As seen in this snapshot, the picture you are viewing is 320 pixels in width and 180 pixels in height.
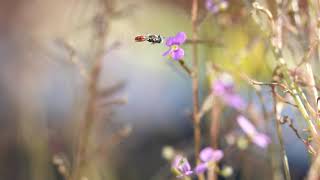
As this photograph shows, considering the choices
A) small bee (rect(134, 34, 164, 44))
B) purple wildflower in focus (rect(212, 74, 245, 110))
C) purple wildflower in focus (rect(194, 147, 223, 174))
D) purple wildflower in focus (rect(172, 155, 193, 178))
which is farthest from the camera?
purple wildflower in focus (rect(212, 74, 245, 110))

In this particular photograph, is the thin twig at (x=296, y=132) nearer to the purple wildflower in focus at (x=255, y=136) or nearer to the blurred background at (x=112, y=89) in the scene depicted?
the purple wildflower in focus at (x=255, y=136)

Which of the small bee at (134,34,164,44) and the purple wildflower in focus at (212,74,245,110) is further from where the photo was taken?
the purple wildflower in focus at (212,74,245,110)

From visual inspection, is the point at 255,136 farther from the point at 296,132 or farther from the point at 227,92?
the point at 296,132

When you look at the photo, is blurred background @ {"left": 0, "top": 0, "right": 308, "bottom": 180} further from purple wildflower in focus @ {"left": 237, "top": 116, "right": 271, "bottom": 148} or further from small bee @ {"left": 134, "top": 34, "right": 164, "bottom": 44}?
small bee @ {"left": 134, "top": 34, "right": 164, "bottom": 44}

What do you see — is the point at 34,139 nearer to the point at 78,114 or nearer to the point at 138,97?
the point at 78,114

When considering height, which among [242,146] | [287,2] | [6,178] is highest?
[287,2]

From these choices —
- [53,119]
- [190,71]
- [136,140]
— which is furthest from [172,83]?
[190,71]

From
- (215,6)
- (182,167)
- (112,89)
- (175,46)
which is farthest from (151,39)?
(112,89)

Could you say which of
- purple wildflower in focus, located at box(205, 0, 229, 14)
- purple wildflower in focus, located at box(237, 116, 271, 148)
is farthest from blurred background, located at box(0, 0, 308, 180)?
purple wildflower in focus, located at box(237, 116, 271, 148)
